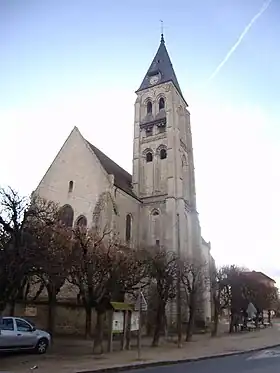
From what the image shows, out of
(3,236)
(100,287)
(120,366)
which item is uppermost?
(3,236)

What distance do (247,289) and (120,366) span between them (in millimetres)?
37054

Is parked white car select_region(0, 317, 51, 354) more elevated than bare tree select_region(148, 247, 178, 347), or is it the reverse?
bare tree select_region(148, 247, 178, 347)

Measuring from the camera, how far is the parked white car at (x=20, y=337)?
15227mm

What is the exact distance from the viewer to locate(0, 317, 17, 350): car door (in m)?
15.1

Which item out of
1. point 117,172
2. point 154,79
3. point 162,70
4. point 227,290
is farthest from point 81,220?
point 162,70

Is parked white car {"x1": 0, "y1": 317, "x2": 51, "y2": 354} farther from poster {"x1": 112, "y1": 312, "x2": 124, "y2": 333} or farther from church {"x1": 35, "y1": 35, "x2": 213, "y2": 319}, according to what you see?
church {"x1": 35, "y1": 35, "x2": 213, "y2": 319}

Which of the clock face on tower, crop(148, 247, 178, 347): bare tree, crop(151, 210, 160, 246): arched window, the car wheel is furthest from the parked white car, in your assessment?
the clock face on tower

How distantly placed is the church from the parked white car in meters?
20.5

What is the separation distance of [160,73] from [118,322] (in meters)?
41.0

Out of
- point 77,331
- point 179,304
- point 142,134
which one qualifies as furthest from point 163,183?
point 77,331

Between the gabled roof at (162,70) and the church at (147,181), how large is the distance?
0.16m

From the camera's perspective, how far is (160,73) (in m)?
53.2

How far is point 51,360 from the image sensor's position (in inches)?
562

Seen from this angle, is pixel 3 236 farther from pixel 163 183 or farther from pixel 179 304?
pixel 163 183
